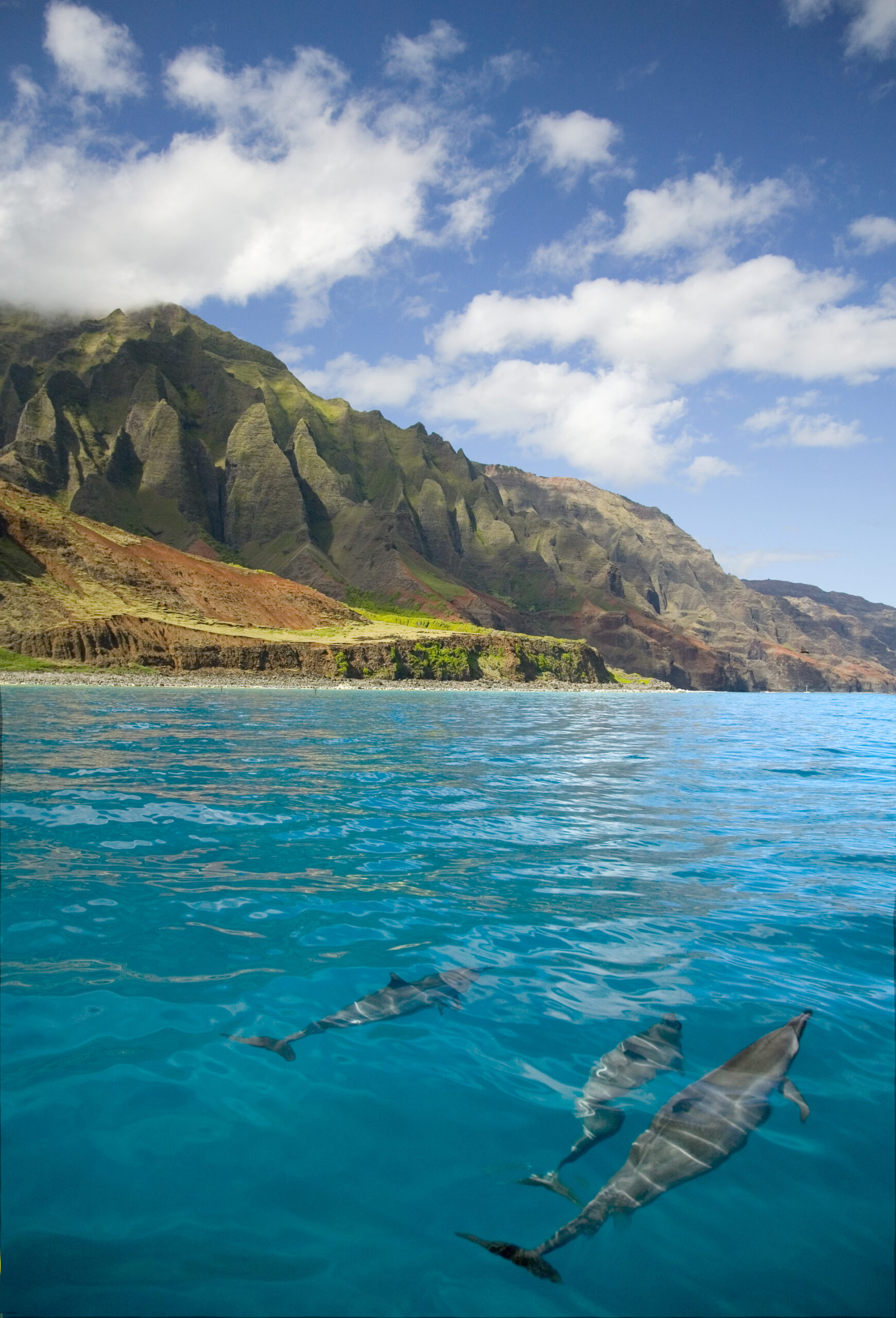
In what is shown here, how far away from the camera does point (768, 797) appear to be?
17469mm

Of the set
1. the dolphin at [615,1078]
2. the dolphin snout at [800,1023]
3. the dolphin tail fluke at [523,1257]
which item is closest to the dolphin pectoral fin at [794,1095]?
the dolphin snout at [800,1023]

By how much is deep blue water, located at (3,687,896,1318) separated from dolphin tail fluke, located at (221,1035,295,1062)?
0.06m

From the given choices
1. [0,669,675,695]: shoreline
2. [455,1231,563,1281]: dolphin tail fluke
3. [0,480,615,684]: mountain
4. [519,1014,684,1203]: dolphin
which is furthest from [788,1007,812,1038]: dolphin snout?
[0,480,615,684]: mountain

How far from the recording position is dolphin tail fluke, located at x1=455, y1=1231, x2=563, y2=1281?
12.2ft

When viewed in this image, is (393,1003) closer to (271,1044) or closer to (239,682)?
(271,1044)

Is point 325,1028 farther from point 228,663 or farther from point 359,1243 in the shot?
point 228,663

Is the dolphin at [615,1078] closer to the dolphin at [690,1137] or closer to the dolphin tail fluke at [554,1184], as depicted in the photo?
the dolphin tail fluke at [554,1184]

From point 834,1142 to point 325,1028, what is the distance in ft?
12.4

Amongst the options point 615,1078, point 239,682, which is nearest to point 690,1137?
point 615,1078

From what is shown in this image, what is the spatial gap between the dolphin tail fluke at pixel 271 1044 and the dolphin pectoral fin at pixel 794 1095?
363 cm

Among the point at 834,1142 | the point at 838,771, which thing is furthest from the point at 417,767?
the point at 834,1142

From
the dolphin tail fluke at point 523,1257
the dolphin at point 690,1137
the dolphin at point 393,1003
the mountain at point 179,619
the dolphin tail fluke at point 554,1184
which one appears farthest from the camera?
the mountain at point 179,619

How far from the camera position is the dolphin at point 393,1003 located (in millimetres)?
5898

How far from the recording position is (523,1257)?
12.3 feet
